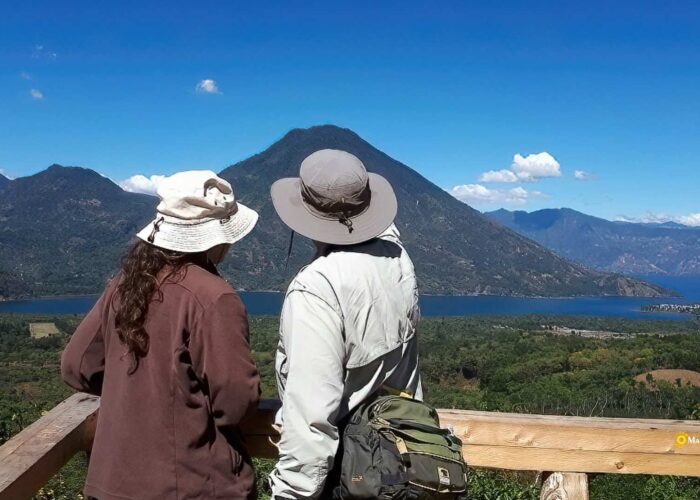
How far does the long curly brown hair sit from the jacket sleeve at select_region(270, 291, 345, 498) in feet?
1.06

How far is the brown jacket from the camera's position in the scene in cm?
141

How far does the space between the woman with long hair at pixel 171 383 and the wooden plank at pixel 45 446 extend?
129mm

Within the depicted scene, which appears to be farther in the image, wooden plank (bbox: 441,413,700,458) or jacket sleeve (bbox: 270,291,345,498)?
wooden plank (bbox: 441,413,700,458)

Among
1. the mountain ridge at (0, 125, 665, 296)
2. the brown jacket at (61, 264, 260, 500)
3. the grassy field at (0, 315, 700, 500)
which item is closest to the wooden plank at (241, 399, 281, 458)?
the brown jacket at (61, 264, 260, 500)

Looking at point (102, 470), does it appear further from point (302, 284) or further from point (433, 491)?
point (433, 491)

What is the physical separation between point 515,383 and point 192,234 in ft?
101

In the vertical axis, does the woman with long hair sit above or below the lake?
above

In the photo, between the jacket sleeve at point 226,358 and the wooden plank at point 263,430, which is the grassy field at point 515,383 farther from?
the jacket sleeve at point 226,358

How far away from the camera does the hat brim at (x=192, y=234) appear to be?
4.95 ft

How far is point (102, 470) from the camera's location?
4.77 feet

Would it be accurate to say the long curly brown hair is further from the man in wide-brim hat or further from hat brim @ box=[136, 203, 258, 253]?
the man in wide-brim hat

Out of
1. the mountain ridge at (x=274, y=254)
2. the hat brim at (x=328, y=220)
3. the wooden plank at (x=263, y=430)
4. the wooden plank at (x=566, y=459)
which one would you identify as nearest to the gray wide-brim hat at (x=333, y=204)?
the hat brim at (x=328, y=220)

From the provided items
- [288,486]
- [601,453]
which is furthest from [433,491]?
[601,453]

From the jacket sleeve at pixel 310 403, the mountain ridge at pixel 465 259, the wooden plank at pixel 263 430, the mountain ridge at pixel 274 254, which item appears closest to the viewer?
the jacket sleeve at pixel 310 403
